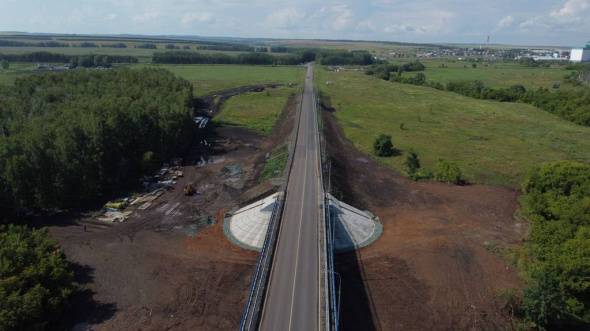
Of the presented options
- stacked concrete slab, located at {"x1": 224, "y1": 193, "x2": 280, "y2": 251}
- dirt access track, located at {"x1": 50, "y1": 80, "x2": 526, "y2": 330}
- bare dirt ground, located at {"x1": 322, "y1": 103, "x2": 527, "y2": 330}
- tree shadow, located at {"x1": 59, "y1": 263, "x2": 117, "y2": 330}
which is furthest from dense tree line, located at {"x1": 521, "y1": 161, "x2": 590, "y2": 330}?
tree shadow, located at {"x1": 59, "y1": 263, "x2": 117, "y2": 330}

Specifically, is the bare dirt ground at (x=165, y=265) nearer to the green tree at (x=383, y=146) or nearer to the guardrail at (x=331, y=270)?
the guardrail at (x=331, y=270)

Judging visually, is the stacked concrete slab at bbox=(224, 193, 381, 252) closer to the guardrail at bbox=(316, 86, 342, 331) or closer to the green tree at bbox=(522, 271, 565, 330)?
the guardrail at bbox=(316, 86, 342, 331)

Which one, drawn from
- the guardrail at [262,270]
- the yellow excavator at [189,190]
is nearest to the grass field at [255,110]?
the yellow excavator at [189,190]

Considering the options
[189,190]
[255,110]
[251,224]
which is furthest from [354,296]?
[255,110]

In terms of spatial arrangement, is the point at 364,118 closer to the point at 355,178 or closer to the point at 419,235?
the point at 355,178

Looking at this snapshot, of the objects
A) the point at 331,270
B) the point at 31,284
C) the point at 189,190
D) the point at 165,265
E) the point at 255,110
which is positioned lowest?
the point at 165,265

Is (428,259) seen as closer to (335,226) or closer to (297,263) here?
(335,226)
